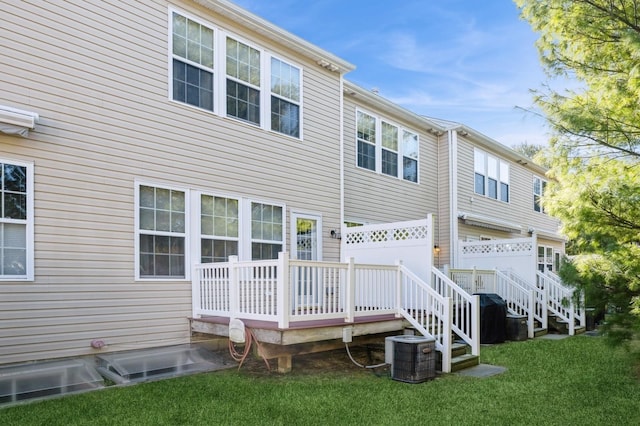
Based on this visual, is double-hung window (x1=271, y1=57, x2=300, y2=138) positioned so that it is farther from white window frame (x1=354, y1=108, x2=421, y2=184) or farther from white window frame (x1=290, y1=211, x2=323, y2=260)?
white window frame (x1=354, y1=108, x2=421, y2=184)

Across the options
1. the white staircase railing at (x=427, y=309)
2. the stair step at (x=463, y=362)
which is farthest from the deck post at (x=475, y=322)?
the white staircase railing at (x=427, y=309)

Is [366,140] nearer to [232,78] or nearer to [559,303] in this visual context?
[232,78]

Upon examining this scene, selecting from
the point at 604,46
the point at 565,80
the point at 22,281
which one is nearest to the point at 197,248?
the point at 22,281

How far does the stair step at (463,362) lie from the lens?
6.38 metres

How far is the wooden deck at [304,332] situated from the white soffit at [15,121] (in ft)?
11.0

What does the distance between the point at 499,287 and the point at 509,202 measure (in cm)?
705

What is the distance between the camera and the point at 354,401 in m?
4.86

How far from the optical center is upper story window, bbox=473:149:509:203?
594 inches

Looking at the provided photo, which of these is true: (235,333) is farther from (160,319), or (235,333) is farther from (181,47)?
(181,47)

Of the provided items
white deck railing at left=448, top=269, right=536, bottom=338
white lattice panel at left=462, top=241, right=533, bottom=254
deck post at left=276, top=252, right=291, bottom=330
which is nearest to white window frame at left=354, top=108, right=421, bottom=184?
white lattice panel at left=462, top=241, right=533, bottom=254

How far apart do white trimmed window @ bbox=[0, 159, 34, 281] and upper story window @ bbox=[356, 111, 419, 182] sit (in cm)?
720

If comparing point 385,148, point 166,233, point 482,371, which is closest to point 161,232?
point 166,233

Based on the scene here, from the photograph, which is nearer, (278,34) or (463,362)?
(463,362)

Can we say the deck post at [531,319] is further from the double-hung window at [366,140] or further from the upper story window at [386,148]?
the double-hung window at [366,140]
